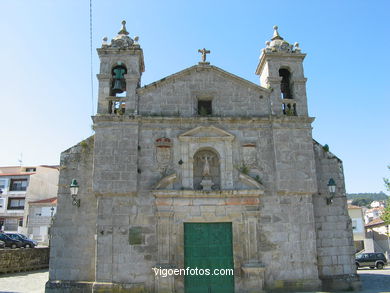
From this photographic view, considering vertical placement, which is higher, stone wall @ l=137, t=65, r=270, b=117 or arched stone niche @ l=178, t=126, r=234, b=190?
stone wall @ l=137, t=65, r=270, b=117

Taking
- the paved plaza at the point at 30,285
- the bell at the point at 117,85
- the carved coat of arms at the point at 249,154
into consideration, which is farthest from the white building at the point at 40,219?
the carved coat of arms at the point at 249,154

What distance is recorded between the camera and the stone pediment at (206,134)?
38.6 feet

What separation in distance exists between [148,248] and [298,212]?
494cm

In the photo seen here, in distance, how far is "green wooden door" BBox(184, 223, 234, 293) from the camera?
35.3 ft

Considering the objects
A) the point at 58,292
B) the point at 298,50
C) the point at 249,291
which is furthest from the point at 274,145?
the point at 58,292

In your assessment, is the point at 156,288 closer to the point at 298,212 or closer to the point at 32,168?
the point at 298,212

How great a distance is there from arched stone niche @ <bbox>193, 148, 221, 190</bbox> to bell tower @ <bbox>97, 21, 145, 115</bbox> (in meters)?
2.70

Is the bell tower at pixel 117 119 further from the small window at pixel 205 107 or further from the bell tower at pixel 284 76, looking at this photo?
the bell tower at pixel 284 76

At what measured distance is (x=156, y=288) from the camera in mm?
10555

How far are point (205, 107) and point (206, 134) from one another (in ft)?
4.16

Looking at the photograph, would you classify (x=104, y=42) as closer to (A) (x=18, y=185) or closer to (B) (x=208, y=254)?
(B) (x=208, y=254)

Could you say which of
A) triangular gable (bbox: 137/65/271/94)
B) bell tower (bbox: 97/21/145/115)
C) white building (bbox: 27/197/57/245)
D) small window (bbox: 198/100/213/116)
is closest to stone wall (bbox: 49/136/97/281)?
bell tower (bbox: 97/21/145/115)

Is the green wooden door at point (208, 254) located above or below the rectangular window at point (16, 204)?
below

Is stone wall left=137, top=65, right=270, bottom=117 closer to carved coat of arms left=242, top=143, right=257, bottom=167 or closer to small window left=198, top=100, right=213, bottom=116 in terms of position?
small window left=198, top=100, right=213, bottom=116
